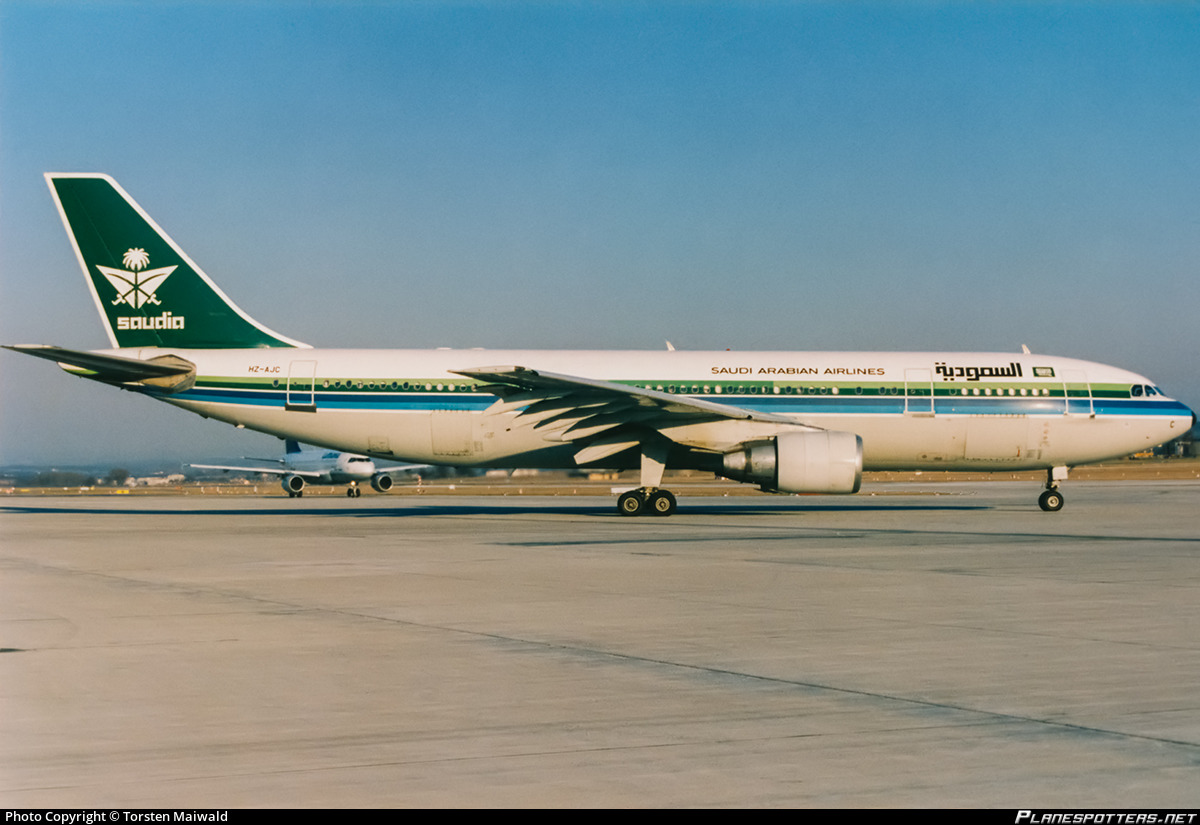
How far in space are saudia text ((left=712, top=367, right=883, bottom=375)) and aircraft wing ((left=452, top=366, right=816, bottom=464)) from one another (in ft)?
3.77

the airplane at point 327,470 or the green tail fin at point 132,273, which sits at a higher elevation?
the green tail fin at point 132,273

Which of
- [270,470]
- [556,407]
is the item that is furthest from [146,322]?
[270,470]

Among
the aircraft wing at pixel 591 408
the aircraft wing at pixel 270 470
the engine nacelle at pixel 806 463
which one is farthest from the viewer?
the aircraft wing at pixel 270 470

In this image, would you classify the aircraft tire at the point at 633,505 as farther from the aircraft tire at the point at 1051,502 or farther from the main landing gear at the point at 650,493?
the aircraft tire at the point at 1051,502

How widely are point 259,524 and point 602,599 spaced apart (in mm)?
14370

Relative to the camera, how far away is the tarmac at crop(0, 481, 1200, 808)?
473 centimetres

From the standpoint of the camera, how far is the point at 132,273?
26391 millimetres

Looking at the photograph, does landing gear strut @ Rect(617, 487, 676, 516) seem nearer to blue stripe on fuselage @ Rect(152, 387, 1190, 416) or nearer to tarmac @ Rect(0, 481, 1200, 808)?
blue stripe on fuselage @ Rect(152, 387, 1190, 416)

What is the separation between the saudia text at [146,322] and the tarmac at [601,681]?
11809 mm

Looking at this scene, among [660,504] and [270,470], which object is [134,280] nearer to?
[660,504]

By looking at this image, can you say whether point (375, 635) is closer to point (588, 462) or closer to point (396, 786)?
point (396, 786)

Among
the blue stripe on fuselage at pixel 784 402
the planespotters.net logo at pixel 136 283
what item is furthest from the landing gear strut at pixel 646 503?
the planespotters.net logo at pixel 136 283
